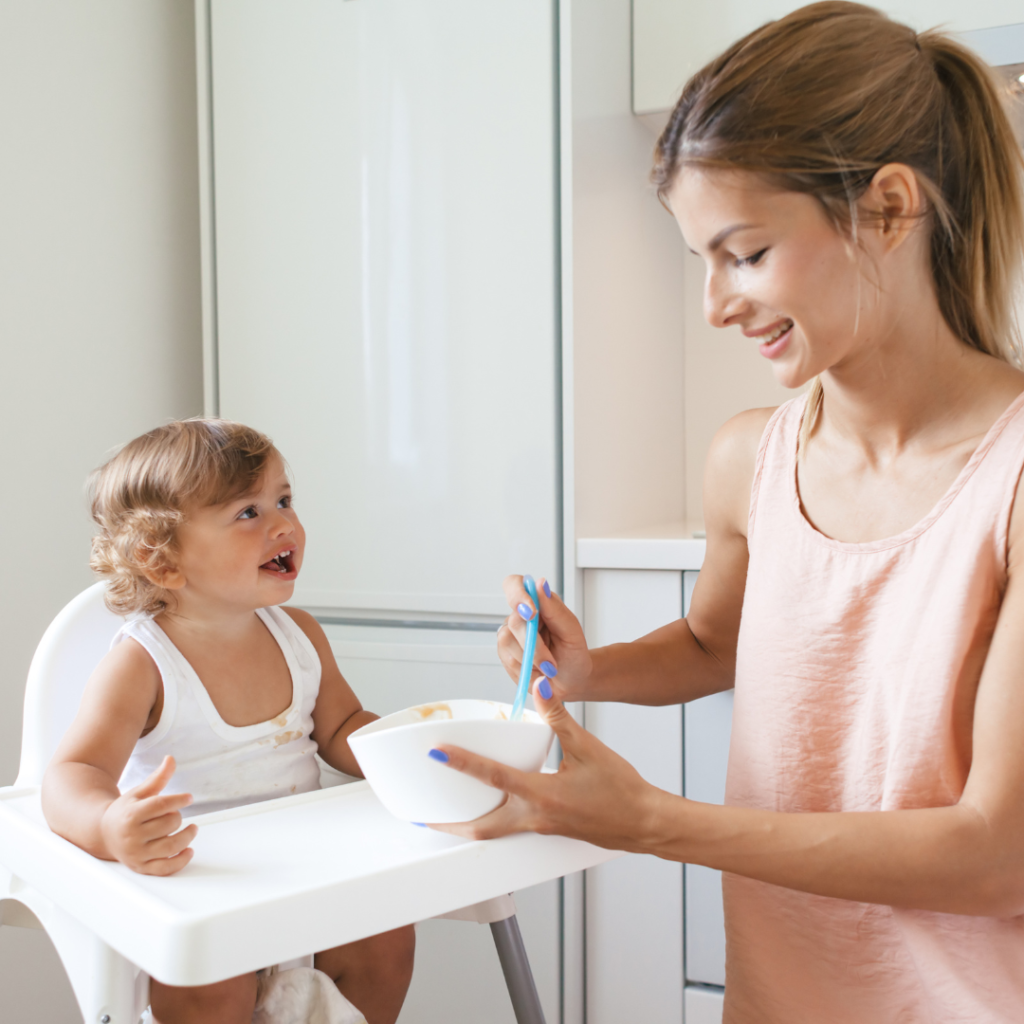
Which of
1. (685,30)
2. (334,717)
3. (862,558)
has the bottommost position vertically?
(334,717)

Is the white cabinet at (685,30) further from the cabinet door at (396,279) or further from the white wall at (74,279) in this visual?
the white wall at (74,279)

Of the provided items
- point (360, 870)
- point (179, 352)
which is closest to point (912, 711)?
point (360, 870)

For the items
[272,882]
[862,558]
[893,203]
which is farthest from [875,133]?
[272,882]

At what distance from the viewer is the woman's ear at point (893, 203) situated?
691 mm

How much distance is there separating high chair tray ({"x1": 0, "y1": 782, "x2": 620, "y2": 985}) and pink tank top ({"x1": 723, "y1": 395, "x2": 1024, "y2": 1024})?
0.23 meters

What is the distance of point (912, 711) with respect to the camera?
733 mm

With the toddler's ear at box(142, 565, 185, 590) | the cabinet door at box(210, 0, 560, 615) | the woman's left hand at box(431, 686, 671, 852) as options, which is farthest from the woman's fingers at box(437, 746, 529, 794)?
the cabinet door at box(210, 0, 560, 615)

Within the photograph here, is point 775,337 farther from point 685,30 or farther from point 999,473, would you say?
point 685,30

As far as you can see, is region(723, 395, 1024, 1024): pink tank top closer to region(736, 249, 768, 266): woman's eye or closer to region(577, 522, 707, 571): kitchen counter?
region(736, 249, 768, 266): woman's eye

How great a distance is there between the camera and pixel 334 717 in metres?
1.08

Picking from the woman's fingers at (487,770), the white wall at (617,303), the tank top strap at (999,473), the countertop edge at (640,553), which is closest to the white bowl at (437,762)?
the woman's fingers at (487,770)

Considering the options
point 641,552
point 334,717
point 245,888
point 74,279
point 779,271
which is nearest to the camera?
point 245,888

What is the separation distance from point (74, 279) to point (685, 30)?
1.01 meters

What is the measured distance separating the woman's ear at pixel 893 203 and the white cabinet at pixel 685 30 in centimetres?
88
